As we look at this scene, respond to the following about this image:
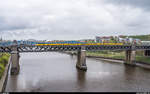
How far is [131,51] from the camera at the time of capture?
76.9m

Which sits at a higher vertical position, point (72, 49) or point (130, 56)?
point (72, 49)

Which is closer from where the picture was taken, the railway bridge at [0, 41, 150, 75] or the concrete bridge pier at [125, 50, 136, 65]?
the railway bridge at [0, 41, 150, 75]

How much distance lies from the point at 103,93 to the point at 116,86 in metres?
7.57

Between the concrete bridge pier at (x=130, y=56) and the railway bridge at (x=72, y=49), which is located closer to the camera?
the railway bridge at (x=72, y=49)

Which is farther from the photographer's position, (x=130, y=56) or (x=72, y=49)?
(x=130, y=56)

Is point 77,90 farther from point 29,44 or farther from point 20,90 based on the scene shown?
point 29,44

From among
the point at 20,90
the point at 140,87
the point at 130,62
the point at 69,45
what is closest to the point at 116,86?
the point at 140,87

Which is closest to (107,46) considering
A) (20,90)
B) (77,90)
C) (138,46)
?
(138,46)

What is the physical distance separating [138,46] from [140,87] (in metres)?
48.0

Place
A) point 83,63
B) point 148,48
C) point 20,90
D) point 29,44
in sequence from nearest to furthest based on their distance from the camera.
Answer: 1. point 20,90
2. point 29,44
3. point 83,63
4. point 148,48

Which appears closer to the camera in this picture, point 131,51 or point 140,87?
point 140,87

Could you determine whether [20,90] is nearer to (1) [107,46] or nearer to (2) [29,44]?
(2) [29,44]

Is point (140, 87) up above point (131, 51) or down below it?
below

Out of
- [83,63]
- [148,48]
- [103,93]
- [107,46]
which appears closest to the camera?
[103,93]
